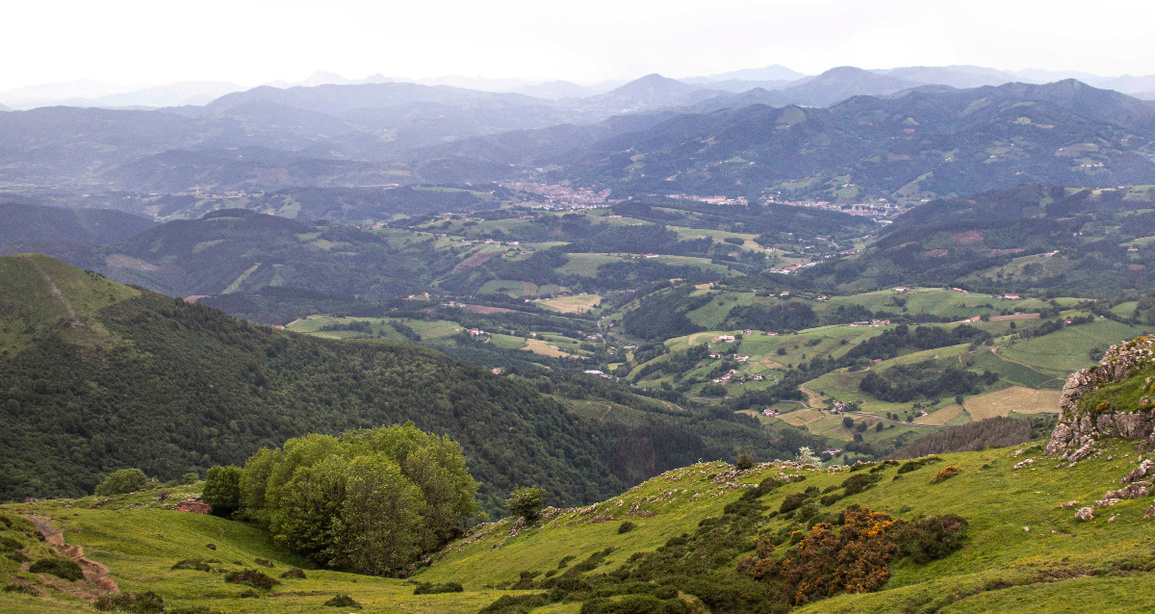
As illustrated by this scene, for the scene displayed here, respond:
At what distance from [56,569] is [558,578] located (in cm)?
3261

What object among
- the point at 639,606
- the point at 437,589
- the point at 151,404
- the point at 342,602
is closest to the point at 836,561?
the point at 639,606

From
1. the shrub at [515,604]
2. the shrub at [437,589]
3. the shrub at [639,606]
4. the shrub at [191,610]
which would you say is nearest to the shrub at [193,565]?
the shrub at [191,610]

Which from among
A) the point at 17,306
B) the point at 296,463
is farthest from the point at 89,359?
the point at 296,463

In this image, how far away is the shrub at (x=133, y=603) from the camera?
3769cm

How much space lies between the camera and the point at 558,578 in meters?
50.8

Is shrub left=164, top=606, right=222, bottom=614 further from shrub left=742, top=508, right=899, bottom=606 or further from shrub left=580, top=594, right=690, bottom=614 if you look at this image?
shrub left=742, top=508, right=899, bottom=606

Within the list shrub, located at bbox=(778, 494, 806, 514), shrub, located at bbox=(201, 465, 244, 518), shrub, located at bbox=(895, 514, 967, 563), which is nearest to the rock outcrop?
shrub, located at bbox=(895, 514, 967, 563)

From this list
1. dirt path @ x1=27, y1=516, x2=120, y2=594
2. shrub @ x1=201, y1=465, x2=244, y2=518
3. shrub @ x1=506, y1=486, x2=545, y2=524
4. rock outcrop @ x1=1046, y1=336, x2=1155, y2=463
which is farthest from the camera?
shrub @ x1=201, y1=465, x2=244, y2=518

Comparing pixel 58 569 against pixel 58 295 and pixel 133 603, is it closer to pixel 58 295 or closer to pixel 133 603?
pixel 133 603

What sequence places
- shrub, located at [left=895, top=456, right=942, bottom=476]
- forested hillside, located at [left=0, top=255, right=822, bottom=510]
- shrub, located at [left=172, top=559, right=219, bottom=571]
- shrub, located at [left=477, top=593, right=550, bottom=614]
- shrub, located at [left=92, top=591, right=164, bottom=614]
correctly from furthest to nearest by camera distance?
forested hillside, located at [left=0, top=255, right=822, bottom=510], shrub, located at [left=895, top=456, right=942, bottom=476], shrub, located at [left=172, top=559, right=219, bottom=571], shrub, located at [left=477, top=593, right=550, bottom=614], shrub, located at [left=92, top=591, right=164, bottom=614]

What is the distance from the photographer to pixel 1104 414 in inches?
1577

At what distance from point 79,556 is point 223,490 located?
3326cm

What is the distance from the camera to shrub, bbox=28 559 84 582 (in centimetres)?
4241

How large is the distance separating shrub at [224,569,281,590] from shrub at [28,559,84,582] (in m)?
9.15
